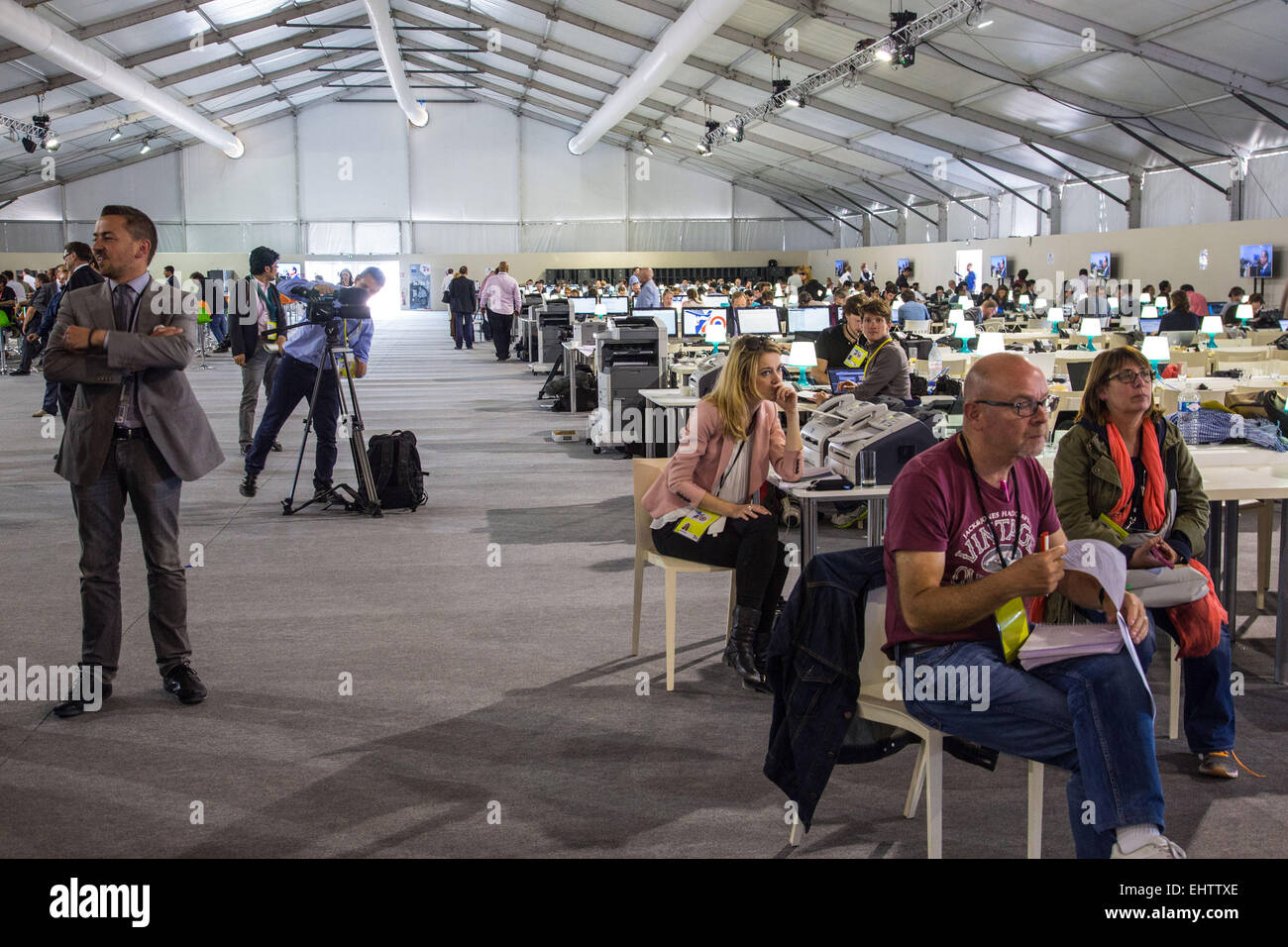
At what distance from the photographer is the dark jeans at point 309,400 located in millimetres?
7319

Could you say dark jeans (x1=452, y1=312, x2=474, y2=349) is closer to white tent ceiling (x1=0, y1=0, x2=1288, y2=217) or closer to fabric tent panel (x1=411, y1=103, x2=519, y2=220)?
white tent ceiling (x1=0, y1=0, x2=1288, y2=217)

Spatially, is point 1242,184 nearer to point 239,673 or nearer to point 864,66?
point 864,66

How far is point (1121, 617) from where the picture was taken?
247cm

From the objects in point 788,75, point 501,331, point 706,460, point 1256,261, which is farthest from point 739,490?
point 788,75

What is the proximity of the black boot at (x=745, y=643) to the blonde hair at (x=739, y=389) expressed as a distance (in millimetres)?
623

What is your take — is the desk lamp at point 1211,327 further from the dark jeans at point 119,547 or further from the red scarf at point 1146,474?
the dark jeans at point 119,547

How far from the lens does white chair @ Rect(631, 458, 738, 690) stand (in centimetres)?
408

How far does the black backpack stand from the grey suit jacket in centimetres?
355

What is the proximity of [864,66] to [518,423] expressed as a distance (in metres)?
8.86

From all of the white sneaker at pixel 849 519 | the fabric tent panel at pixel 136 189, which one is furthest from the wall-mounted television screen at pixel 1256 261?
the fabric tent panel at pixel 136 189

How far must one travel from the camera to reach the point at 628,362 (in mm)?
10078

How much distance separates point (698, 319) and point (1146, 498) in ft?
28.9

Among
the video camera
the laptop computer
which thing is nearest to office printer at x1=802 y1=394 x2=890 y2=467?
the laptop computer

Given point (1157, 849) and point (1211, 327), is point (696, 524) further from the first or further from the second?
point (1211, 327)
